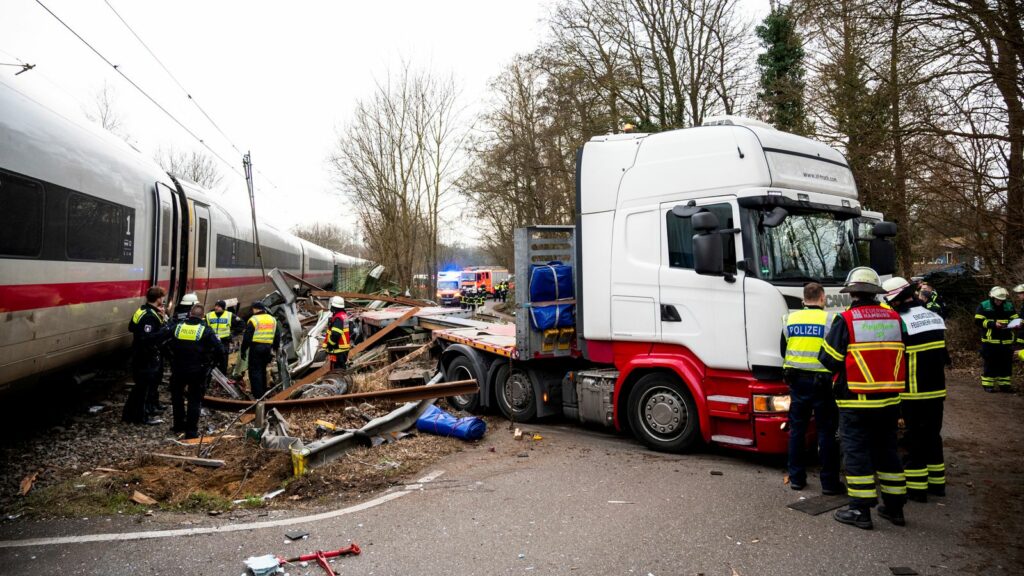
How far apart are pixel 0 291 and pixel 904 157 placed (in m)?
14.2

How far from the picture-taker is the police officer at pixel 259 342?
9430mm

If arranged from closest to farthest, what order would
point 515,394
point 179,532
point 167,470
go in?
point 179,532
point 167,470
point 515,394

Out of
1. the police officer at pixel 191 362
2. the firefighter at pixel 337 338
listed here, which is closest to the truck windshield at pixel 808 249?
the police officer at pixel 191 362

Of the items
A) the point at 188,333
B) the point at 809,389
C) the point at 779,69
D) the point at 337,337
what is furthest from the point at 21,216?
the point at 779,69

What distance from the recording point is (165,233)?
9.61m

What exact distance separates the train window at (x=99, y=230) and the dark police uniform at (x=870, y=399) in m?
7.58

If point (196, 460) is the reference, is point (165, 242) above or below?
above

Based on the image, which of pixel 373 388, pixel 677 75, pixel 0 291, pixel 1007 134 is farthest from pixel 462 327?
pixel 677 75

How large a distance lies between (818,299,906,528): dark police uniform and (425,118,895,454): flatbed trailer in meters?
0.87

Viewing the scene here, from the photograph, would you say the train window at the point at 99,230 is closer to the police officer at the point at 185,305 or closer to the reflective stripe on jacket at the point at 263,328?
the police officer at the point at 185,305

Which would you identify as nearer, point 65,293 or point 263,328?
point 65,293

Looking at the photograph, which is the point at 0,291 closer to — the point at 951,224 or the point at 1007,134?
the point at 1007,134

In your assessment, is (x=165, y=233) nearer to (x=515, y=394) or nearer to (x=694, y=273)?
(x=515, y=394)

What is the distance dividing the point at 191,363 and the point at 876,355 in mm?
7155
